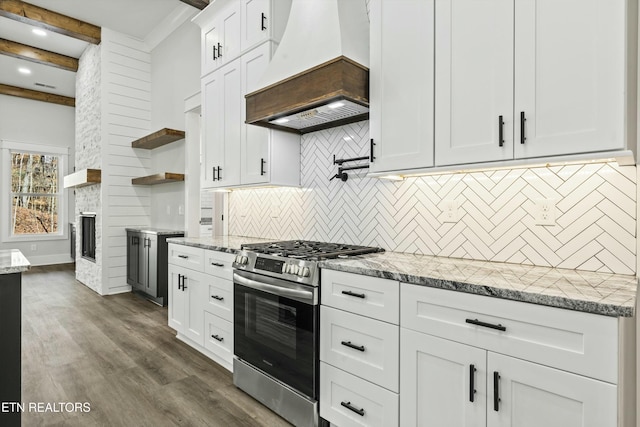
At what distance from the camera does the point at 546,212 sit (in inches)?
69.7

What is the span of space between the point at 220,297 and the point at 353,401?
136 centimetres

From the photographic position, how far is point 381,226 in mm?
2459

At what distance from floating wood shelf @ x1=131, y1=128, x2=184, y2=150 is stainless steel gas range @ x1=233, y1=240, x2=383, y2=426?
2893 millimetres

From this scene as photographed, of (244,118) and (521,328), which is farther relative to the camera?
(244,118)

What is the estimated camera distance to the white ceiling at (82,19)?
461 centimetres

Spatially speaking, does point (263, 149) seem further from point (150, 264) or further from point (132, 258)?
point (132, 258)

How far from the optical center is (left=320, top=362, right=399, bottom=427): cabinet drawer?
1.71m

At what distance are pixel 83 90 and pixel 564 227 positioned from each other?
7.18m

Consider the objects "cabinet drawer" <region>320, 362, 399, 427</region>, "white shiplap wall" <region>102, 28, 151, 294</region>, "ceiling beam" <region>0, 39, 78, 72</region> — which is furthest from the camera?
"ceiling beam" <region>0, 39, 78, 72</region>

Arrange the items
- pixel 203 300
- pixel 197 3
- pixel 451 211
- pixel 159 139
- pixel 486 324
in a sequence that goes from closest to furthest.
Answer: pixel 486 324 < pixel 451 211 < pixel 203 300 < pixel 197 3 < pixel 159 139

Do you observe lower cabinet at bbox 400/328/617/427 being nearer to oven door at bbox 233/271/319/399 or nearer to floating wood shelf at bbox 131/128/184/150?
oven door at bbox 233/271/319/399

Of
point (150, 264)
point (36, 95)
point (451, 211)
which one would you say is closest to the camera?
point (451, 211)

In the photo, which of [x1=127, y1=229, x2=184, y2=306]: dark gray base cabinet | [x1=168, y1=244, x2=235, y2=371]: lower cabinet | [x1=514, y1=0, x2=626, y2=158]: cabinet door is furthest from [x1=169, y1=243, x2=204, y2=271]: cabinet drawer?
[x1=514, y1=0, x2=626, y2=158]: cabinet door

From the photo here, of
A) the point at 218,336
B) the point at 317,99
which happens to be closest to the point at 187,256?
the point at 218,336
